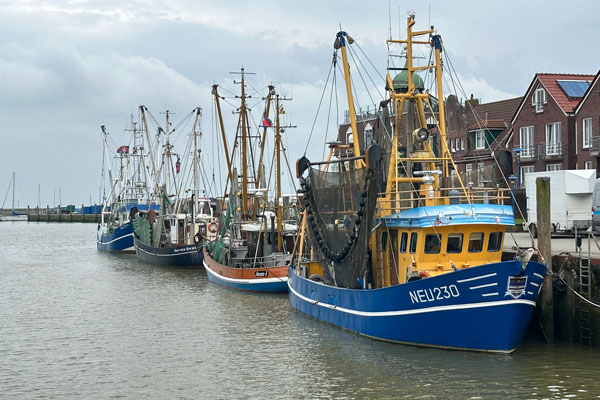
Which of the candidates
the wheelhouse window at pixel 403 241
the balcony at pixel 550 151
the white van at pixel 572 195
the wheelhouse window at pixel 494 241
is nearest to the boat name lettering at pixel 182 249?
the white van at pixel 572 195

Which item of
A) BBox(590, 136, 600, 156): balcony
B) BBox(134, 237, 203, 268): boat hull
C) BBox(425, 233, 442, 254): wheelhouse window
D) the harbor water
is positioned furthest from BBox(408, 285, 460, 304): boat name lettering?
BBox(134, 237, 203, 268): boat hull

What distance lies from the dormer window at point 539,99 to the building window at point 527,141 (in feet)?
5.43

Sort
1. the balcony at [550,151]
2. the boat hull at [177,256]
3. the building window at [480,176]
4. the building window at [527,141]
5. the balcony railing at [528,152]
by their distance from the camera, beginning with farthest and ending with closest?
1. the building window at [527,141]
2. the balcony railing at [528,152]
3. the balcony at [550,151]
4. the boat hull at [177,256]
5. the building window at [480,176]

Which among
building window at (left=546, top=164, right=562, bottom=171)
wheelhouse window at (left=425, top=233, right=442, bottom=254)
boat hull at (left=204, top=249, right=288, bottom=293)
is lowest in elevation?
boat hull at (left=204, top=249, right=288, bottom=293)

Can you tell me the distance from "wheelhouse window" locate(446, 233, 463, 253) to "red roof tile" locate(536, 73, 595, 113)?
34.0 m

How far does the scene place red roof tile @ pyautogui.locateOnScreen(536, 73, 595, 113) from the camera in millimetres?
54188

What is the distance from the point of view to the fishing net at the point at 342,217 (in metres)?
23.5

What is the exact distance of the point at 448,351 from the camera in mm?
21500

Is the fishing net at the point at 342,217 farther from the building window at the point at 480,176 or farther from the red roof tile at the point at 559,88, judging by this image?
the red roof tile at the point at 559,88

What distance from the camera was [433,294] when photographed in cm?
2077

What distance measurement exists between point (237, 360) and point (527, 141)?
40.2 meters

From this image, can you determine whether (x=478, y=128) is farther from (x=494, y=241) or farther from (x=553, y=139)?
(x=494, y=241)

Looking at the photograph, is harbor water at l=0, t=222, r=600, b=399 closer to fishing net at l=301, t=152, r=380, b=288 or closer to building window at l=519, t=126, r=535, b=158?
fishing net at l=301, t=152, r=380, b=288

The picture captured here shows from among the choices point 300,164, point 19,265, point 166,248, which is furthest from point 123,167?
point 300,164
